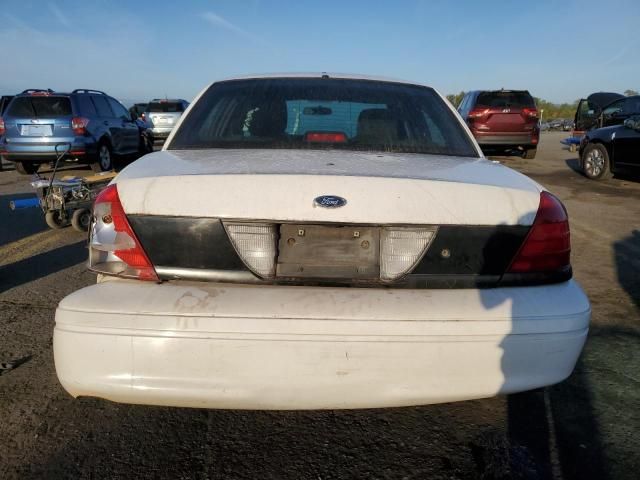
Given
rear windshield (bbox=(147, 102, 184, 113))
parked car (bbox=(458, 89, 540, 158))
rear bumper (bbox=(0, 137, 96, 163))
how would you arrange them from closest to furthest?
rear bumper (bbox=(0, 137, 96, 163)) < parked car (bbox=(458, 89, 540, 158)) < rear windshield (bbox=(147, 102, 184, 113))

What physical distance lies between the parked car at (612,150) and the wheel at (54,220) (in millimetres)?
8711

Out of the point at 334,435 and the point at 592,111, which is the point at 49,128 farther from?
the point at 592,111

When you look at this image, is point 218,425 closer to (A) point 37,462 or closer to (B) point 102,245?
(A) point 37,462

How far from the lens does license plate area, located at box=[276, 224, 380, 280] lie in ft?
6.13

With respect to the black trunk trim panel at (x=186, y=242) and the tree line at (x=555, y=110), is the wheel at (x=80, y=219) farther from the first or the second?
the tree line at (x=555, y=110)

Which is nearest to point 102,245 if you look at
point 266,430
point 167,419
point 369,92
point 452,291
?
point 167,419

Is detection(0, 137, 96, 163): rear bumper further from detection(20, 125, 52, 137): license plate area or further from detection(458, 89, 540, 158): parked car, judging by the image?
detection(458, 89, 540, 158): parked car

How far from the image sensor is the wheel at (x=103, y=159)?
11281 millimetres

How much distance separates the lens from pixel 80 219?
5.79m

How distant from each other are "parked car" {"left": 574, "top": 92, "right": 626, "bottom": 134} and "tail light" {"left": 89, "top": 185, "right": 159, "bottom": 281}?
1527cm

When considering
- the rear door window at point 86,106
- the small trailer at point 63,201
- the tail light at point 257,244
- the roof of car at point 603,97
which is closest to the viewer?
the tail light at point 257,244

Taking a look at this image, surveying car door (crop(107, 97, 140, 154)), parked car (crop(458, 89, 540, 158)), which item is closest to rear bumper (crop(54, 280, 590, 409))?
car door (crop(107, 97, 140, 154))

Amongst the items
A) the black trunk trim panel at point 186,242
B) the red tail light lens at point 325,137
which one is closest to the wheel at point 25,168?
the red tail light lens at point 325,137

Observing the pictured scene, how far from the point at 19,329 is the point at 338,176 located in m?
2.48
